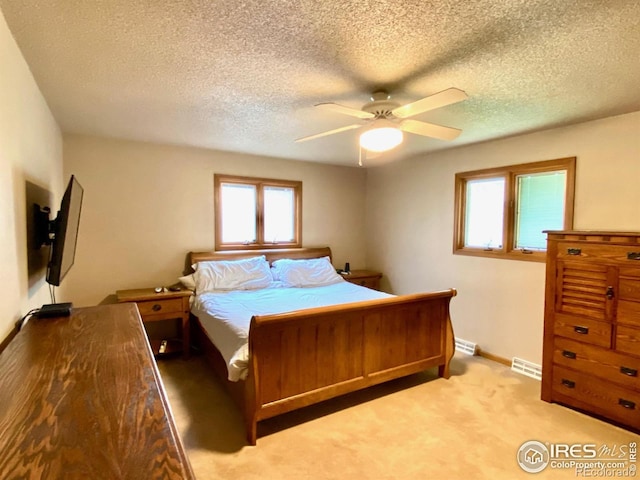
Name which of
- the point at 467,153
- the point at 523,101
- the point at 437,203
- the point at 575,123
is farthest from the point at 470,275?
the point at 523,101

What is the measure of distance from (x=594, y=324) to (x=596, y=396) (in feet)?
1.71

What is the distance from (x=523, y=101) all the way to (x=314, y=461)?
2775 mm

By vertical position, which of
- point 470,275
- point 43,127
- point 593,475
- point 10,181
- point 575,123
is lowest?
point 593,475

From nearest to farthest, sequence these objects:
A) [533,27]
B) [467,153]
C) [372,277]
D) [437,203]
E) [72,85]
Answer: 1. [533,27]
2. [72,85]
3. [467,153]
4. [437,203]
5. [372,277]

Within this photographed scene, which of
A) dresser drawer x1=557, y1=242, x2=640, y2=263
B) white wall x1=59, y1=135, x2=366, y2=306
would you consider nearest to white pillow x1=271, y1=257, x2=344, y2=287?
white wall x1=59, y1=135, x2=366, y2=306

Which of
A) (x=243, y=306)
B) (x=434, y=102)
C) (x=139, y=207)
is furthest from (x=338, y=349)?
(x=139, y=207)

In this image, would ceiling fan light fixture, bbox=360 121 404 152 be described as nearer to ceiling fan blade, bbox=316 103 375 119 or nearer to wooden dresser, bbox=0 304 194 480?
ceiling fan blade, bbox=316 103 375 119

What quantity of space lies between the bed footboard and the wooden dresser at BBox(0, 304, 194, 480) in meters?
0.92

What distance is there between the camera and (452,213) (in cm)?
403

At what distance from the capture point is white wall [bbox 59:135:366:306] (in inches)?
139

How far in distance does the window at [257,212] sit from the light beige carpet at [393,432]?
1.86 meters

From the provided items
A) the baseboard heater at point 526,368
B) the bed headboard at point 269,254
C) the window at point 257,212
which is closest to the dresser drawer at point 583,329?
the baseboard heater at point 526,368

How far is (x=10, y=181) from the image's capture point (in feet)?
5.21

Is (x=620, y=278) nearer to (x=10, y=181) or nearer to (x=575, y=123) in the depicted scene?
(x=575, y=123)
